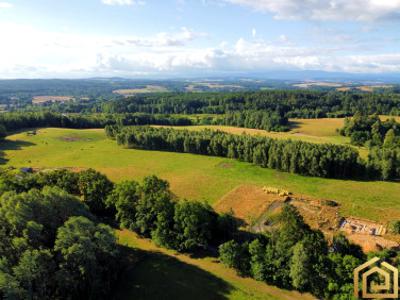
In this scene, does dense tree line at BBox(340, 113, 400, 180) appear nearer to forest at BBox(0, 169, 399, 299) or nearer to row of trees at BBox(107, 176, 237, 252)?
forest at BBox(0, 169, 399, 299)

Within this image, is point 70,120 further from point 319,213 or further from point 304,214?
point 319,213

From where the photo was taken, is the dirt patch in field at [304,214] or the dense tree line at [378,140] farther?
the dense tree line at [378,140]

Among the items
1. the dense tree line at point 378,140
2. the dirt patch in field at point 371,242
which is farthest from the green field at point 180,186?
the dirt patch in field at point 371,242

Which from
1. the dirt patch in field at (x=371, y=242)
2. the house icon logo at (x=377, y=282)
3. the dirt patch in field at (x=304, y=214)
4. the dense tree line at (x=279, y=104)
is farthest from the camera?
the dense tree line at (x=279, y=104)

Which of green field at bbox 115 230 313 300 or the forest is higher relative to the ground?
the forest

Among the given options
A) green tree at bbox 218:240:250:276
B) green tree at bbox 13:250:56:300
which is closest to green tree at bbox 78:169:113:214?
green tree at bbox 13:250:56:300

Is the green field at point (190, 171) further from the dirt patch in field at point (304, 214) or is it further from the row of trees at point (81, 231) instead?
the row of trees at point (81, 231)

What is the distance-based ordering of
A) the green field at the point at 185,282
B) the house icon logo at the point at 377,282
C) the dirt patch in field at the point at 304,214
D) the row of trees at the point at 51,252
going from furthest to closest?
1. the dirt patch in field at the point at 304,214
2. the green field at the point at 185,282
3. the house icon logo at the point at 377,282
4. the row of trees at the point at 51,252
